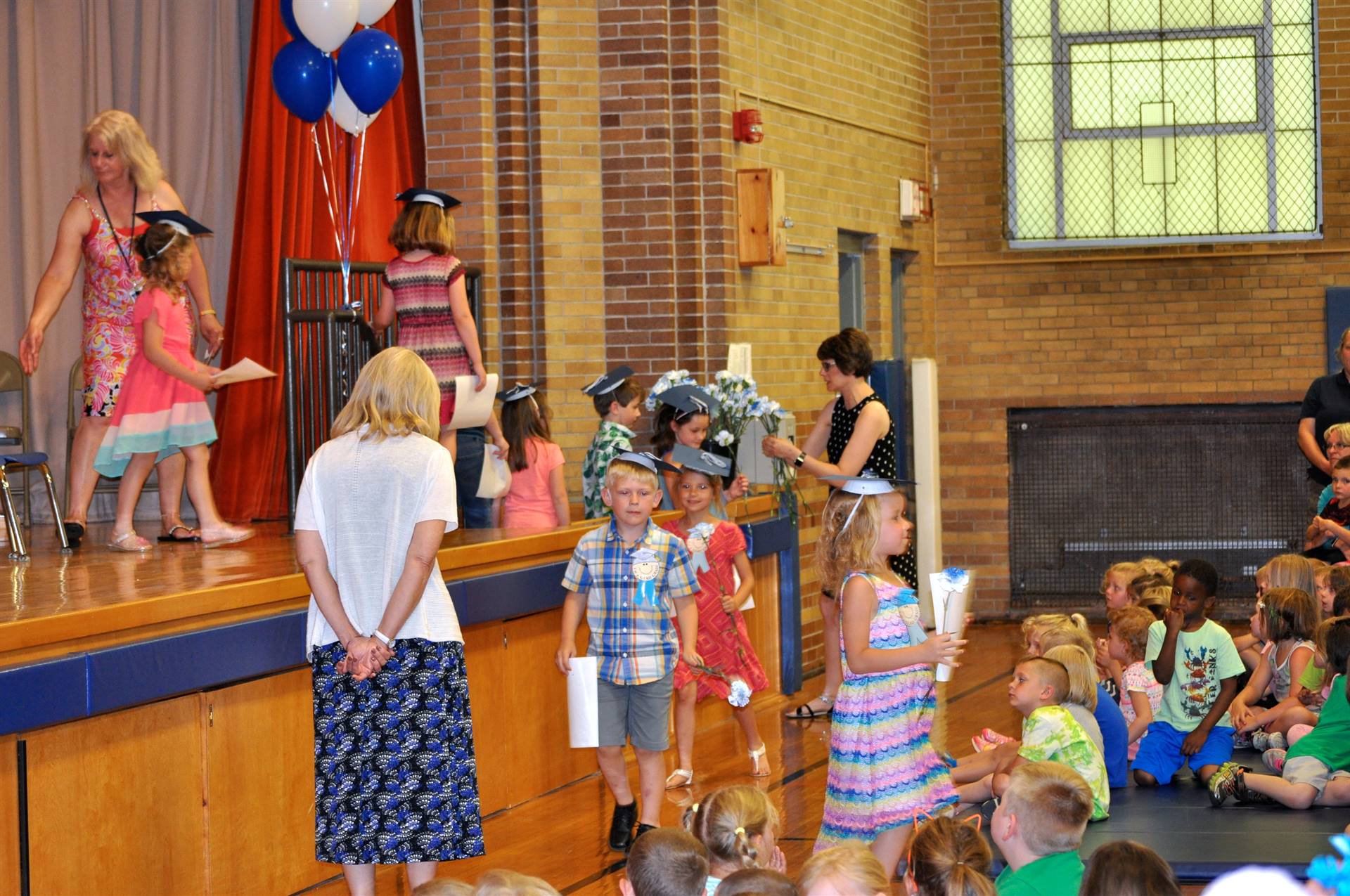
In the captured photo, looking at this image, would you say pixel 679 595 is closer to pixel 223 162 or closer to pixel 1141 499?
pixel 223 162

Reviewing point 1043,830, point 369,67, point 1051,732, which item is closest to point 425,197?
point 369,67

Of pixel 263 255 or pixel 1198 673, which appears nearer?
pixel 1198 673

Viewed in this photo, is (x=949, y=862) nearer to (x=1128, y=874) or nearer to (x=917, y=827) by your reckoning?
(x=1128, y=874)

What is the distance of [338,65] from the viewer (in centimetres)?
698

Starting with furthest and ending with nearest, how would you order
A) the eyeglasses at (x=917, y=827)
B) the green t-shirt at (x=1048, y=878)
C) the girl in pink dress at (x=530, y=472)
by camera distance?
the girl in pink dress at (x=530, y=472) < the green t-shirt at (x=1048, y=878) < the eyeglasses at (x=917, y=827)

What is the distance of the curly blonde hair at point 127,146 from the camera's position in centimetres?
630

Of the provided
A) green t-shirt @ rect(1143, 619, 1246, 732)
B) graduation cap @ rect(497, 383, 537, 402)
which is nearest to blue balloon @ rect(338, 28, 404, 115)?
graduation cap @ rect(497, 383, 537, 402)

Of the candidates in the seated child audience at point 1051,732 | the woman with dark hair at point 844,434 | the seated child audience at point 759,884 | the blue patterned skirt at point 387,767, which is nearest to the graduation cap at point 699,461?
the woman with dark hair at point 844,434

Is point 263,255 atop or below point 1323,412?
atop

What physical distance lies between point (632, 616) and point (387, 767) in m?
1.33

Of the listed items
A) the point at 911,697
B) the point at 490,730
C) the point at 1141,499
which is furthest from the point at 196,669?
the point at 1141,499

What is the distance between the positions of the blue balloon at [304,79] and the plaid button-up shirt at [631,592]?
2.47 m

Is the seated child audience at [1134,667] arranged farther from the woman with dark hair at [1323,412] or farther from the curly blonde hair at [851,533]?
the curly blonde hair at [851,533]

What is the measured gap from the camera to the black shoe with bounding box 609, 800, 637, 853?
18.9 ft
